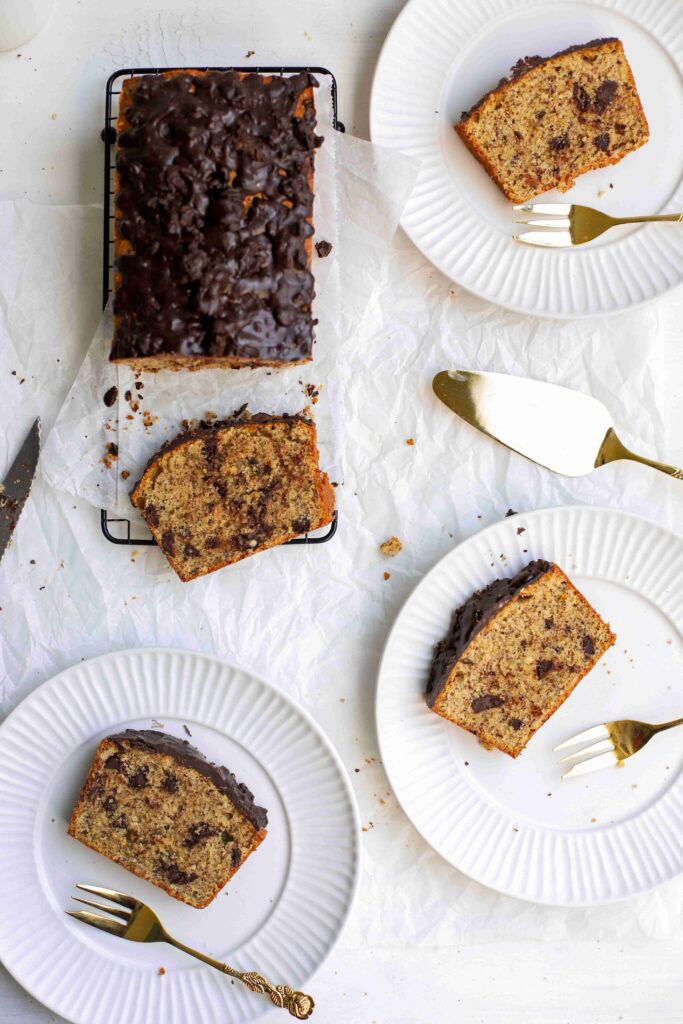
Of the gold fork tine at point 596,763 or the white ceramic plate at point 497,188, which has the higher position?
the white ceramic plate at point 497,188

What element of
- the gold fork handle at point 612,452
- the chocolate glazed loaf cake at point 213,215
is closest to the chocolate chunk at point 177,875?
the chocolate glazed loaf cake at point 213,215

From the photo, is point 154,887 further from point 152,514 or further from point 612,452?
point 612,452

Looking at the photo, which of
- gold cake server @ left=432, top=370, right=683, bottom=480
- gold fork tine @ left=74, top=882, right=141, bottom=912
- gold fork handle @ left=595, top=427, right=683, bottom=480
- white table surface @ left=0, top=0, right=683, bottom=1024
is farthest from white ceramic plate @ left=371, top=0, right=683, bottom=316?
gold fork tine @ left=74, top=882, right=141, bottom=912

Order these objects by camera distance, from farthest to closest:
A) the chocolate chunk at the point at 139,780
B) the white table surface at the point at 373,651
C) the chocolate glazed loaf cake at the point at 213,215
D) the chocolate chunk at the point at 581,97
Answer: the white table surface at the point at 373,651, the chocolate chunk at the point at 581,97, the chocolate chunk at the point at 139,780, the chocolate glazed loaf cake at the point at 213,215

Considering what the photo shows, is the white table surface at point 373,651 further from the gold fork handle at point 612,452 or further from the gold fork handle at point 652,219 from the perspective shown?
the gold fork handle at point 652,219

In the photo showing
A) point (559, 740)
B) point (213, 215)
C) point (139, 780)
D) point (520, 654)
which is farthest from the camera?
point (559, 740)

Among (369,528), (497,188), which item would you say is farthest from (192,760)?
(497,188)
